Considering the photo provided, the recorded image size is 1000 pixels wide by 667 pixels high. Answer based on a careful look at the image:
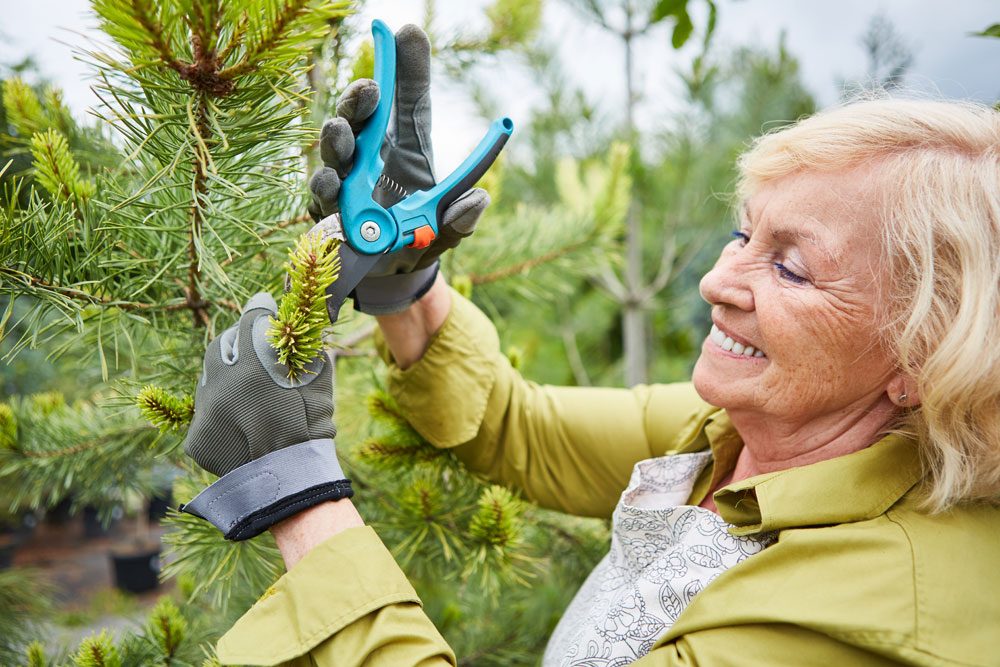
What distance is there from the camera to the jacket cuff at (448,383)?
39.6 inches

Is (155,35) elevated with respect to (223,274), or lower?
elevated

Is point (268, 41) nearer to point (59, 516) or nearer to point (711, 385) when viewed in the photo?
point (711, 385)

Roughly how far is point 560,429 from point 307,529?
501mm

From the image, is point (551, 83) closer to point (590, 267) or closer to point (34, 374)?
point (590, 267)

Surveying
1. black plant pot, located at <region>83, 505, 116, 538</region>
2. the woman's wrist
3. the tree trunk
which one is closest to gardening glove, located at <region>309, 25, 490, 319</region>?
the woman's wrist

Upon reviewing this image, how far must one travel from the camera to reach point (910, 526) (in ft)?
2.40

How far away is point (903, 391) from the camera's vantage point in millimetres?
834

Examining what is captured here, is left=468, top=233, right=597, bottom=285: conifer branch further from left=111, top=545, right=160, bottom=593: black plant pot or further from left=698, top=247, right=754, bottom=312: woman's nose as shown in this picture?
left=111, top=545, right=160, bottom=593: black plant pot

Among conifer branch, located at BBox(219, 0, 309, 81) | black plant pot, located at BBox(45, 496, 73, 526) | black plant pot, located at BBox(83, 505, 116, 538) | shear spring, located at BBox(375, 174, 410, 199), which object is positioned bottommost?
black plant pot, located at BBox(83, 505, 116, 538)

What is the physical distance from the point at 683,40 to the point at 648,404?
1.84ft

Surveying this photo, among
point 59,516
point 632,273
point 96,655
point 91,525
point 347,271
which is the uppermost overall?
point 347,271

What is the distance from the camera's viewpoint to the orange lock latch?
79 cm

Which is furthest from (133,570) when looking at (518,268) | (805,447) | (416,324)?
(805,447)

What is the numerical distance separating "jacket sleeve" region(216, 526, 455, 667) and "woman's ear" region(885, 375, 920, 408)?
599 mm
